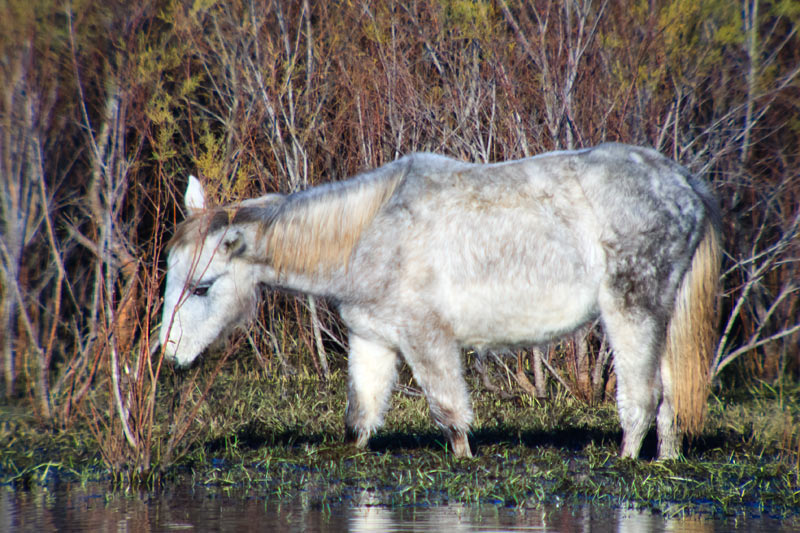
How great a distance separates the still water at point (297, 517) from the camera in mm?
3793

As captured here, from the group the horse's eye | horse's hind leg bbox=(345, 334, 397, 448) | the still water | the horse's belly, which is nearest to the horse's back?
the horse's belly

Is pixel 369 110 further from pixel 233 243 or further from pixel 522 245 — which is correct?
pixel 522 245

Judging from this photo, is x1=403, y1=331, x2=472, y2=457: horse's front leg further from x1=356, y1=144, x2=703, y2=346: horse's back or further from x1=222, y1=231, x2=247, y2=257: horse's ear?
x1=222, y1=231, x2=247, y2=257: horse's ear

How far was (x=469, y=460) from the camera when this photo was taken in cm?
514

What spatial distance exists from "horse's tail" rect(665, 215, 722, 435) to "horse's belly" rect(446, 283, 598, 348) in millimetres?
602

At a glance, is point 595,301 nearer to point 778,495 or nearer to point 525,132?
point 778,495

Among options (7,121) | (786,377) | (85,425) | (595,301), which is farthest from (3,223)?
(786,377)

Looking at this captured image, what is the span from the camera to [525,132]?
759 centimetres

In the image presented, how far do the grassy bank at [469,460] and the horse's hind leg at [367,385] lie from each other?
0.59 feet

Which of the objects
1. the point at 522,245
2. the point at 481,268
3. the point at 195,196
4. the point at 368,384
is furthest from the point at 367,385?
the point at 195,196

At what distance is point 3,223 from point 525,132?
4.90 meters

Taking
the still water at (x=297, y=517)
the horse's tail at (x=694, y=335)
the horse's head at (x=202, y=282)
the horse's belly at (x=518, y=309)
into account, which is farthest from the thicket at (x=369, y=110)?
the horse's belly at (x=518, y=309)

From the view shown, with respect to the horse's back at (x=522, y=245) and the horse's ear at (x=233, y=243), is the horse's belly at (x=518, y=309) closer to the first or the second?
the horse's back at (x=522, y=245)

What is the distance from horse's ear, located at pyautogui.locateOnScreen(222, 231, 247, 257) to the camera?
5426 mm
